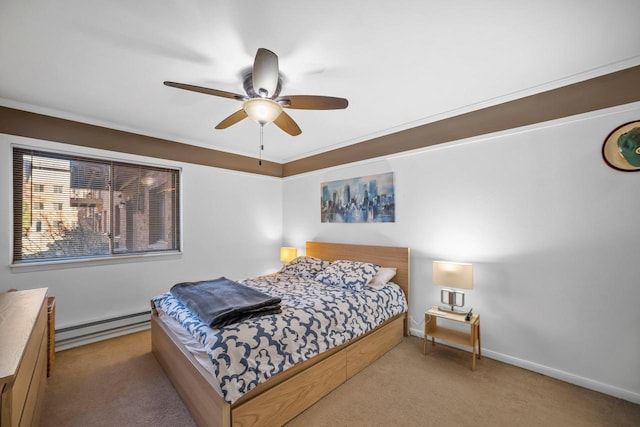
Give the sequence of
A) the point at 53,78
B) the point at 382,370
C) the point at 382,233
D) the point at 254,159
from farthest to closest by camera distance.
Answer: the point at 254,159 → the point at 382,233 → the point at 382,370 → the point at 53,78

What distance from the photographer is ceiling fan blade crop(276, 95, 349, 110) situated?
74.9 inches

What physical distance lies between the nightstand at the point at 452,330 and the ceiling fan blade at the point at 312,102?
2170 millimetres

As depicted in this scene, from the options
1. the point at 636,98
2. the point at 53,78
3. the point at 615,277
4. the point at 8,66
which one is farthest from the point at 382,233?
the point at 8,66

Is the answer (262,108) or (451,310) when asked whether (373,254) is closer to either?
(451,310)

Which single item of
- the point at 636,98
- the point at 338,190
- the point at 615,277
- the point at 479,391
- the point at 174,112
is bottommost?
the point at 479,391

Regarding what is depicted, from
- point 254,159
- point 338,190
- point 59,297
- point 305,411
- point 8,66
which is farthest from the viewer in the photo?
point 254,159

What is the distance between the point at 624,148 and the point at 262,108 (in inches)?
109

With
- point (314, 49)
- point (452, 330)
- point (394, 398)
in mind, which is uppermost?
point (314, 49)

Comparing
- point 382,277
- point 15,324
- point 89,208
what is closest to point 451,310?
point 382,277

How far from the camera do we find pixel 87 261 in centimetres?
288

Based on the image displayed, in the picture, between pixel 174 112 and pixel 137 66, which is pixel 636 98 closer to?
pixel 137 66

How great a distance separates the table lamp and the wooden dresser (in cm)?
286

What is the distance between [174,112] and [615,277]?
426 centimetres

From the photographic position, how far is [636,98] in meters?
1.95
